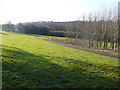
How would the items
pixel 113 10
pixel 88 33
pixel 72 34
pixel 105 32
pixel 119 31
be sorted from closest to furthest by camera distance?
1. pixel 119 31
2. pixel 113 10
3. pixel 105 32
4. pixel 88 33
5. pixel 72 34

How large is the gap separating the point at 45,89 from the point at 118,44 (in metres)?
23.3

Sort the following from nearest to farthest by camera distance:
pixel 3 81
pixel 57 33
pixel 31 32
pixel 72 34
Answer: pixel 3 81 → pixel 72 34 → pixel 57 33 → pixel 31 32

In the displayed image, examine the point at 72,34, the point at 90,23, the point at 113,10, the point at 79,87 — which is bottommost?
the point at 79,87

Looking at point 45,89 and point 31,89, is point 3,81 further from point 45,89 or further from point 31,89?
point 45,89

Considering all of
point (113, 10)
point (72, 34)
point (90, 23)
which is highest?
point (113, 10)

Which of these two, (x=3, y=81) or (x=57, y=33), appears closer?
(x=3, y=81)

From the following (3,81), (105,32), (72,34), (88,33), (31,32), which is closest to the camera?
(3,81)

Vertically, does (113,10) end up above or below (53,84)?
above

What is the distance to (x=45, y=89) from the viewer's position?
539 centimetres

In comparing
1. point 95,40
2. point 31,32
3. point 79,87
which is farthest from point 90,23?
point 31,32

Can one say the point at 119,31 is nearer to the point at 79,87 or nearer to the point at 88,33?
the point at 88,33

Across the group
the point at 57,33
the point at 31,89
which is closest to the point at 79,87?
the point at 31,89

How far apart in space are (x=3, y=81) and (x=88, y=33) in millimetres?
Result: 28204

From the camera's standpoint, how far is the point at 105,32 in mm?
29828
